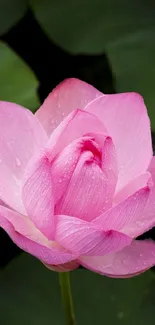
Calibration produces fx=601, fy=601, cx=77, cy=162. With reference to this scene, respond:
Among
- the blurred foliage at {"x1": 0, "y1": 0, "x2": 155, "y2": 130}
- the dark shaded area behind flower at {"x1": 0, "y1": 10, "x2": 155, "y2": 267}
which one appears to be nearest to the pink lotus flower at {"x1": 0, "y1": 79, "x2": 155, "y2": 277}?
the blurred foliage at {"x1": 0, "y1": 0, "x2": 155, "y2": 130}

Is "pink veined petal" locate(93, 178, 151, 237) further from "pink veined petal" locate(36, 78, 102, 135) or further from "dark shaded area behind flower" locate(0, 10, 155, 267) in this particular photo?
"dark shaded area behind flower" locate(0, 10, 155, 267)

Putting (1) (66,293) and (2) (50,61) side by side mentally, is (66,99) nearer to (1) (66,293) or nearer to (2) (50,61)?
(1) (66,293)

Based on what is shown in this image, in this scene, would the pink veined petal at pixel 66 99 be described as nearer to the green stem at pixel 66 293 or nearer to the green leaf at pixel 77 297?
the green stem at pixel 66 293

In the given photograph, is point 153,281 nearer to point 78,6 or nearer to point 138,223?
point 138,223

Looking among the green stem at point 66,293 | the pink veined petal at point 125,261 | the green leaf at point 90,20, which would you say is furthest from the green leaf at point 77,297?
the green leaf at point 90,20

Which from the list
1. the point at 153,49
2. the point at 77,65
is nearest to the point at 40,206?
the point at 153,49

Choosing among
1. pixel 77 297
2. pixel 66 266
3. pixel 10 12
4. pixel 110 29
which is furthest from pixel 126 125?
pixel 10 12
